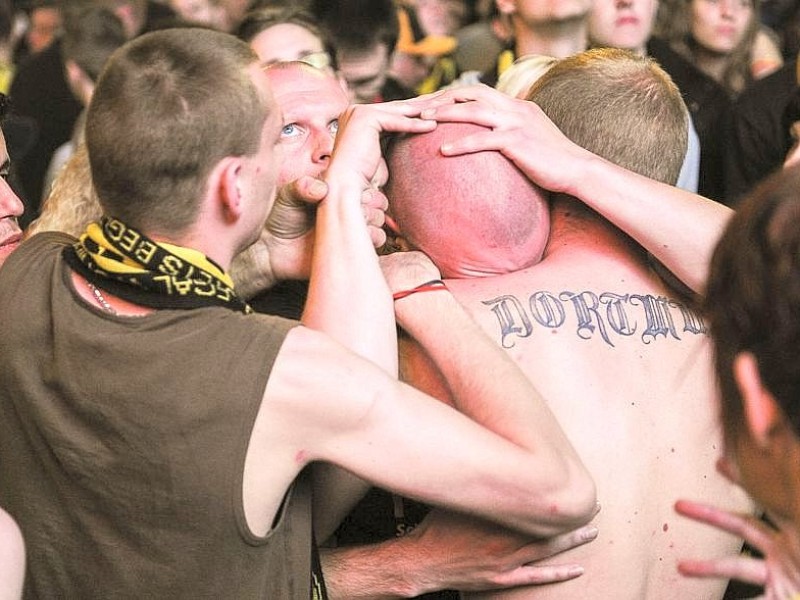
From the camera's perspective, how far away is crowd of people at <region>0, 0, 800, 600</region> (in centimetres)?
168

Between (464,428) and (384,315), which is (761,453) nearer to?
(464,428)

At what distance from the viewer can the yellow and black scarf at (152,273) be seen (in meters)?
1.73

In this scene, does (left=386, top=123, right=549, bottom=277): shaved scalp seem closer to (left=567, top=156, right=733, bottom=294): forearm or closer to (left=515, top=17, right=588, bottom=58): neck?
(left=567, top=156, right=733, bottom=294): forearm

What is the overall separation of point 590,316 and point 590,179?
23cm

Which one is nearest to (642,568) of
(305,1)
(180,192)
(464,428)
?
(464,428)

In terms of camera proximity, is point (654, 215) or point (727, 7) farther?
point (727, 7)

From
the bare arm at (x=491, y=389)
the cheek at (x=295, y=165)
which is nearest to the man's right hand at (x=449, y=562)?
the bare arm at (x=491, y=389)

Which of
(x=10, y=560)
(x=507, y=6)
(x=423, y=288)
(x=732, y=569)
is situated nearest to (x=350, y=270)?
(x=423, y=288)

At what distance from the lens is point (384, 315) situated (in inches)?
74.7

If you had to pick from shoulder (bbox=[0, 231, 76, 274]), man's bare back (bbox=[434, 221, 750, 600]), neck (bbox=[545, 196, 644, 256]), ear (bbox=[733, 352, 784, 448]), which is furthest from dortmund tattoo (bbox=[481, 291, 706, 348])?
ear (bbox=[733, 352, 784, 448])

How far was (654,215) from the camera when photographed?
208 centimetres

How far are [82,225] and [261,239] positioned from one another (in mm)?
335

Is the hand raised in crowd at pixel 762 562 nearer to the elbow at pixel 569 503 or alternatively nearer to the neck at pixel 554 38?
the elbow at pixel 569 503

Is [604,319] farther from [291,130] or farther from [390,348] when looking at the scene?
[291,130]
